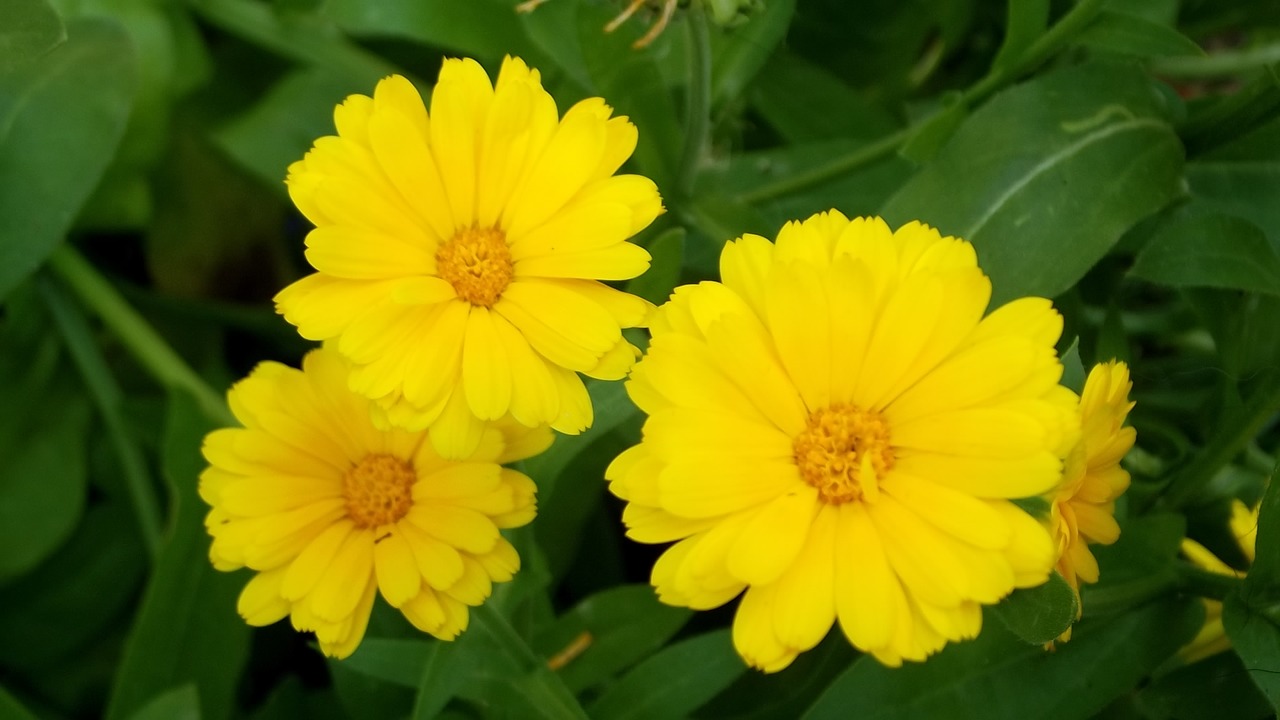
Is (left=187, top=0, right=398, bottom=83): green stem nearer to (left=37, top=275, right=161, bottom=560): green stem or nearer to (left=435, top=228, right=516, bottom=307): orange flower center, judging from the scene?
(left=37, top=275, right=161, bottom=560): green stem

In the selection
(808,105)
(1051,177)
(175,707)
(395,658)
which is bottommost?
(175,707)

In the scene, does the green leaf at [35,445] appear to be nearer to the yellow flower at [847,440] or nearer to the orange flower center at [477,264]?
the orange flower center at [477,264]

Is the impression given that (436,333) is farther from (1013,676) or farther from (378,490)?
(1013,676)

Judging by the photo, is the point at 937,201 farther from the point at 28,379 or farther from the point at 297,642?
the point at 28,379

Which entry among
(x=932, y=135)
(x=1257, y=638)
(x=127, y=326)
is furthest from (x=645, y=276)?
(x=127, y=326)

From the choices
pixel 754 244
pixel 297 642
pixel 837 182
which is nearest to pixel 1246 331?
pixel 837 182

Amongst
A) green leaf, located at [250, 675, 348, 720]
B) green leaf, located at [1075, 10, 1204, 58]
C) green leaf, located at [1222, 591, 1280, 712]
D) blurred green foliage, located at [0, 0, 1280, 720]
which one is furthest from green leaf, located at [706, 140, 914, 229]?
green leaf, located at [250, 675, 348, 720]

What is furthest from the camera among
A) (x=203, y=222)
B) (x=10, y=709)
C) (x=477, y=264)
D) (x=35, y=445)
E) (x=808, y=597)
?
(x=203, y=222)
